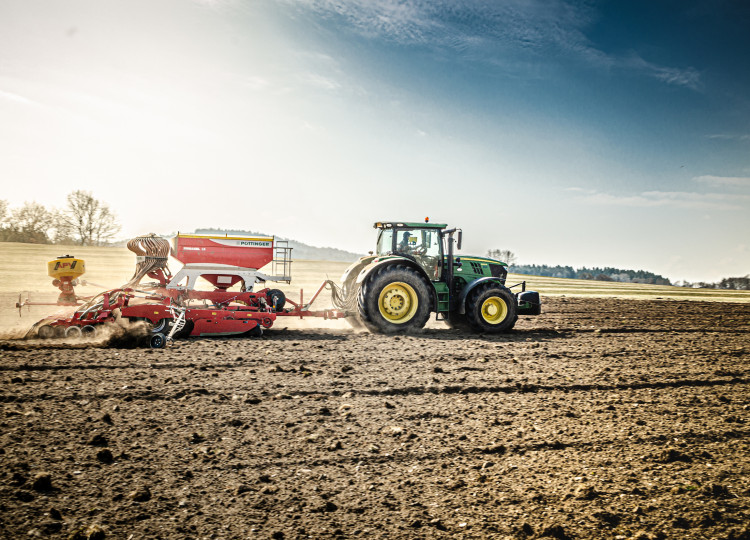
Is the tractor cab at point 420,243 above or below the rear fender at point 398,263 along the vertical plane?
above

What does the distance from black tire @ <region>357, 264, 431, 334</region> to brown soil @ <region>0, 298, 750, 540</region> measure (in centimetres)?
265

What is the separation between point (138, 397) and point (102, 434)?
1.16 metres

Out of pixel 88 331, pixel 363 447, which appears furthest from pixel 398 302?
pixel 363 447

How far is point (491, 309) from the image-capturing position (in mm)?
11461

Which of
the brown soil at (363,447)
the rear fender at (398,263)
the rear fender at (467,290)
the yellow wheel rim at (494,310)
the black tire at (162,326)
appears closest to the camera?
the brown soil at (363,447)

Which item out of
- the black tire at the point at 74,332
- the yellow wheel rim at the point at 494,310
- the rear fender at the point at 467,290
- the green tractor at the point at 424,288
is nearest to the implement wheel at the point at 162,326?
Result: the black tire at the point at 74,332

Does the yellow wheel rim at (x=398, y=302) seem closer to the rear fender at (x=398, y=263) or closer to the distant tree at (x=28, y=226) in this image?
the rear fender at (x=398, y=263)

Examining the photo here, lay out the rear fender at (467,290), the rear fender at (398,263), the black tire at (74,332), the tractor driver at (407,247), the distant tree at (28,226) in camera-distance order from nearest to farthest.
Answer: the black tire at (74,332) → the rear fender at (398,263) → the rear fender at (467,290) → the tractor driver at (407,247) → the distant tree at (28,226)

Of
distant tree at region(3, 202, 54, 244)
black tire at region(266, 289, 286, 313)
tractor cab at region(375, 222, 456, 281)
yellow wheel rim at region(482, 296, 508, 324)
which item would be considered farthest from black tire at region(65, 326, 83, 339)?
distant tree at region(3, 202, 54, 244)

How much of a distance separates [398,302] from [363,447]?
262 inches

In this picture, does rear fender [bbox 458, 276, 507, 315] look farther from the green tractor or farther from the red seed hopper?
the red seed hopper

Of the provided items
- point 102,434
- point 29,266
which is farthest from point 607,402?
point 29,266

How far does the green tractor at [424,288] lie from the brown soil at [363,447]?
281 cm

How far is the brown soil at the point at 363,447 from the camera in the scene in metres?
3.15
